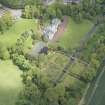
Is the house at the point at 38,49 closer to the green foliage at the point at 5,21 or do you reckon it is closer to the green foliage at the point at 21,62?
the green foliage at the point at 21,62

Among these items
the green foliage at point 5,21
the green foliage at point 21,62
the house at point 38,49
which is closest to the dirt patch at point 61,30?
the house at point 38,49

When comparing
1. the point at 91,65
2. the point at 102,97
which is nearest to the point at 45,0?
the point at 91,65

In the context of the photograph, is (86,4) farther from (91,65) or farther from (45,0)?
(91,65)

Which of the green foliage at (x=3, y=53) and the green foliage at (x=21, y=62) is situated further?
the green foliage at (x=3, y=53)

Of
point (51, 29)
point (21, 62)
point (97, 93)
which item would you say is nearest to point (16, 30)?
point (51, 29)

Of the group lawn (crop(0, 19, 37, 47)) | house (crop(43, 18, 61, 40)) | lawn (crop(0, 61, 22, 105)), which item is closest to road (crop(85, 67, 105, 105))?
lawn (crop(0, 61, 22, 105))

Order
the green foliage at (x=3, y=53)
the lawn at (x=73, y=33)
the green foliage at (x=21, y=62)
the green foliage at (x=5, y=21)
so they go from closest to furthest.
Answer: the green foliage at (x=21, y=62), the green foliage at (x=3, y=53), the lawn at (x=73, y=33), the green foliage at (x=5, y=21)

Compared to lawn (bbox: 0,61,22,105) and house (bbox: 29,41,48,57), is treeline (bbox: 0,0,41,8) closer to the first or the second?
house (bbox: 29,41,48,57)
